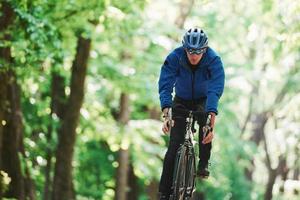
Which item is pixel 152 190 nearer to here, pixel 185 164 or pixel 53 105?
pixel 53 105

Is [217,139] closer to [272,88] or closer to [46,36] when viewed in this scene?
[272,88]

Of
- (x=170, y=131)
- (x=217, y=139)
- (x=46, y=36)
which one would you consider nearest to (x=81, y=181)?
(x=217, y=139)

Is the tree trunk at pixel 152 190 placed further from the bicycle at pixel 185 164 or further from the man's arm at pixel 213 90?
the man's arm at pixel 213 90

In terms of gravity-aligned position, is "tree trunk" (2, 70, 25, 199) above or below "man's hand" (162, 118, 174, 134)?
above

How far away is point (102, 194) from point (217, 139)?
4803 mm

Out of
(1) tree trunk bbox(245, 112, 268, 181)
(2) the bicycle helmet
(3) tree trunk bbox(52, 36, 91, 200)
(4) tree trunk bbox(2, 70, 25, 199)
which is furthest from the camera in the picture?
(1) tree trunk bbox(245, 112, 268, 181)

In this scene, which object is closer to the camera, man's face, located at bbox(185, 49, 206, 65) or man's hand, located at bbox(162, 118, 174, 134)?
man's face, located at bbox(185, 49, 206, 65)

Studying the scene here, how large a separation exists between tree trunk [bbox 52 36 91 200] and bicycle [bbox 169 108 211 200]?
31.6 ft

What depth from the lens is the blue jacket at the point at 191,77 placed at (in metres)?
8.57

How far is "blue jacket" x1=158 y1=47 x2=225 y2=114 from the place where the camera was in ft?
28.1

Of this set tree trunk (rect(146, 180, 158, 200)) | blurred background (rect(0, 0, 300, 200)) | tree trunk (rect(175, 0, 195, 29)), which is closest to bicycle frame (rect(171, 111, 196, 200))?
blurred background (rect(0, 0, 300, 200))

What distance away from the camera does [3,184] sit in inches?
542

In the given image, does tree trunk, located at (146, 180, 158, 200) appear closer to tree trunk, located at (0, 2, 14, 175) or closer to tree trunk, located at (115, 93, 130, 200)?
tree trunk, located at (115, 93, 130, 200)

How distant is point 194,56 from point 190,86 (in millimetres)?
449
